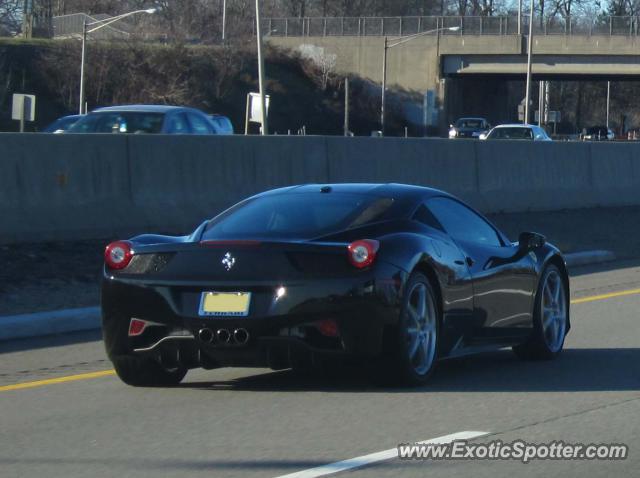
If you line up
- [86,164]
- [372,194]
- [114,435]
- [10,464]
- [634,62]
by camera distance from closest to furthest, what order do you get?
[10,464] → [114,435] → [372,194] → [86,164] → [634,62]

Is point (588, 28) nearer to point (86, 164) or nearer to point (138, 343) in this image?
point (86, 164)

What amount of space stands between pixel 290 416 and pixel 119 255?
165 centimetres

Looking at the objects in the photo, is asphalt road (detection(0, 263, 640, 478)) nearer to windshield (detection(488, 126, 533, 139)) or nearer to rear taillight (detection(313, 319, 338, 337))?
rear taillight (detection(313, 319, 338, 337))

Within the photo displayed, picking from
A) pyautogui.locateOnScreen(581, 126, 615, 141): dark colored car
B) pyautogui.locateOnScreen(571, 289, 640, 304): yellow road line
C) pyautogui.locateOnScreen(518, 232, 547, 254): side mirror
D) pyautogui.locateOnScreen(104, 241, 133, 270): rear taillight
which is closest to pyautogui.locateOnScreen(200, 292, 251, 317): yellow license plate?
pyautogui.locateOnScreen(104, 241, 133, 270): rear taillight

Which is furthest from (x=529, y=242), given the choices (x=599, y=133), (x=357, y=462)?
(x=599, y=133)

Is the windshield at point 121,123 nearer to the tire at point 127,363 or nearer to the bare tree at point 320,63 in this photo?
the tire at point 127,363

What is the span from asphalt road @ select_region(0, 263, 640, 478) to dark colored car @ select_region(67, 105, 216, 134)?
1149cm

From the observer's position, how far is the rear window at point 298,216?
8.52 m

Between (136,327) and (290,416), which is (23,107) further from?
Answer: (290,416)

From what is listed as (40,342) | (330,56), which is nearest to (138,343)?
(40,342)

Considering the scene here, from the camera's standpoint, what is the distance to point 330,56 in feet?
274

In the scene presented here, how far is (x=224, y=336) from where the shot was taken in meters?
8.00

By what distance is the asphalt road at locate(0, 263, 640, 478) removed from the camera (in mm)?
6469

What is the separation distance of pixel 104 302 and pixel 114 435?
4.79 feet
